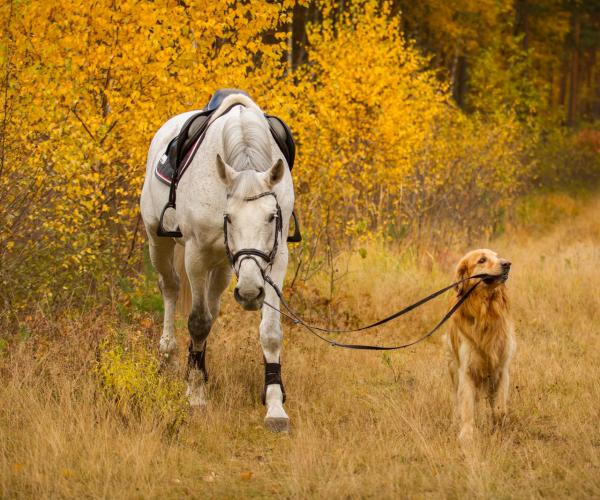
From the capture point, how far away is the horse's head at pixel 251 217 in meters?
4.70

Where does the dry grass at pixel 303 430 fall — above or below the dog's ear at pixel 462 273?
below

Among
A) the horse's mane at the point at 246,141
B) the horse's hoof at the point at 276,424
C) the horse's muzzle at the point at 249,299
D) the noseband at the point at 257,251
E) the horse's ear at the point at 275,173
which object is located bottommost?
the horse's hoof at the point at 276,424

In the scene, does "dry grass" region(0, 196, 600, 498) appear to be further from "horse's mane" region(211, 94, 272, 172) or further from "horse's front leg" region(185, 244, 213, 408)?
"horse's mane" region(211, 94, 272, 172)

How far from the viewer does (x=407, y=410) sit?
5.48 m

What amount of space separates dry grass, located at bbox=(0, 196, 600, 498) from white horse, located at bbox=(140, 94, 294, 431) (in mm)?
359

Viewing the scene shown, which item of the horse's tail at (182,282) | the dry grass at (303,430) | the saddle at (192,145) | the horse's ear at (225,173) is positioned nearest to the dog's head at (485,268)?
the dry grass at (303,430)

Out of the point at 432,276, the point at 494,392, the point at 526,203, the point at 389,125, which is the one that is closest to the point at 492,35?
the point at 526,203

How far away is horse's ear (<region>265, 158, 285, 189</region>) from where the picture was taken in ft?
15.6

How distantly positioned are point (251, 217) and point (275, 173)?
0.96 feet

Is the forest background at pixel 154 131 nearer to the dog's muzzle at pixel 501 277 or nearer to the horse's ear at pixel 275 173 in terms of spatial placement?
the horse's ear at pixel 275 173

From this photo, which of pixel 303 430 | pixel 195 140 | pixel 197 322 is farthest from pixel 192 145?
pixel 303 430

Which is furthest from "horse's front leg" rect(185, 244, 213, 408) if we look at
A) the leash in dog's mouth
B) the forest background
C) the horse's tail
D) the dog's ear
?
the leash in dog's mouth

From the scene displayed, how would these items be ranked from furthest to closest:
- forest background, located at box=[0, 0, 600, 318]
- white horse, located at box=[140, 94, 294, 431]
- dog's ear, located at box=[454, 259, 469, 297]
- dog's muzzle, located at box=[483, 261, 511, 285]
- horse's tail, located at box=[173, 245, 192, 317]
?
horse's tail, located at box=[173, 245, 192, 317] → forest background, located at box=[0, 0, 600, 318] → dog's ear, located at box=[454, 259, 469, 297] → dog's muzzle, located at box=[483, 261, 511, 285] → white horse, located at box=[140, 94, 294, 431]

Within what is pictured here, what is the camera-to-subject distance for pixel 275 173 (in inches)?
189
